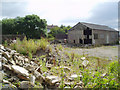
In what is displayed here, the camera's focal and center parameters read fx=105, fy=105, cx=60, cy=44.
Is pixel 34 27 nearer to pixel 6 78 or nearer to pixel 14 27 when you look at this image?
pixel 14 27

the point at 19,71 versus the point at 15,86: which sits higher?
the point at 19,71

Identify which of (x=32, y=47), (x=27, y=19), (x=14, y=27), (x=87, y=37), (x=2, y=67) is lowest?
(x=2, y=67)

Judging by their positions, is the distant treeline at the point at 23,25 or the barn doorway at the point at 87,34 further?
the distant treeline at the point at 23,25

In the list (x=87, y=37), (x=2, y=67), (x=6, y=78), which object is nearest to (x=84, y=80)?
(x=6, y=78)

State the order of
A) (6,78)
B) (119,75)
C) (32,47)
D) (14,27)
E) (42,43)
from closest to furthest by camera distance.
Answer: (6,78), (119,75), (32,47), (42,43), (14,27)

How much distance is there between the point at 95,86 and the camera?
185 centimetres

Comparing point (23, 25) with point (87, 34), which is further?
point (23, 25)

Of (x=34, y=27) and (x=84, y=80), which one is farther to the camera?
(x=34, y=27)

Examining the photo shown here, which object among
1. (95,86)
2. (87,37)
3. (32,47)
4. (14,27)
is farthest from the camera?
(14,27)

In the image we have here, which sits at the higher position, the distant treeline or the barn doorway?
the distant treeline

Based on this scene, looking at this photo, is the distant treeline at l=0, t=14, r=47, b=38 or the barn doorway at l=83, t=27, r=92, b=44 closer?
the barn doorway at l=83, t=27, r=92, b=44

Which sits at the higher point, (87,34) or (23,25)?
(23,25)

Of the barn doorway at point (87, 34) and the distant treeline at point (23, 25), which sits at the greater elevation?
the distant treeline at point (23, 25)

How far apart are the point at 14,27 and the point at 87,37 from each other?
5179mm
